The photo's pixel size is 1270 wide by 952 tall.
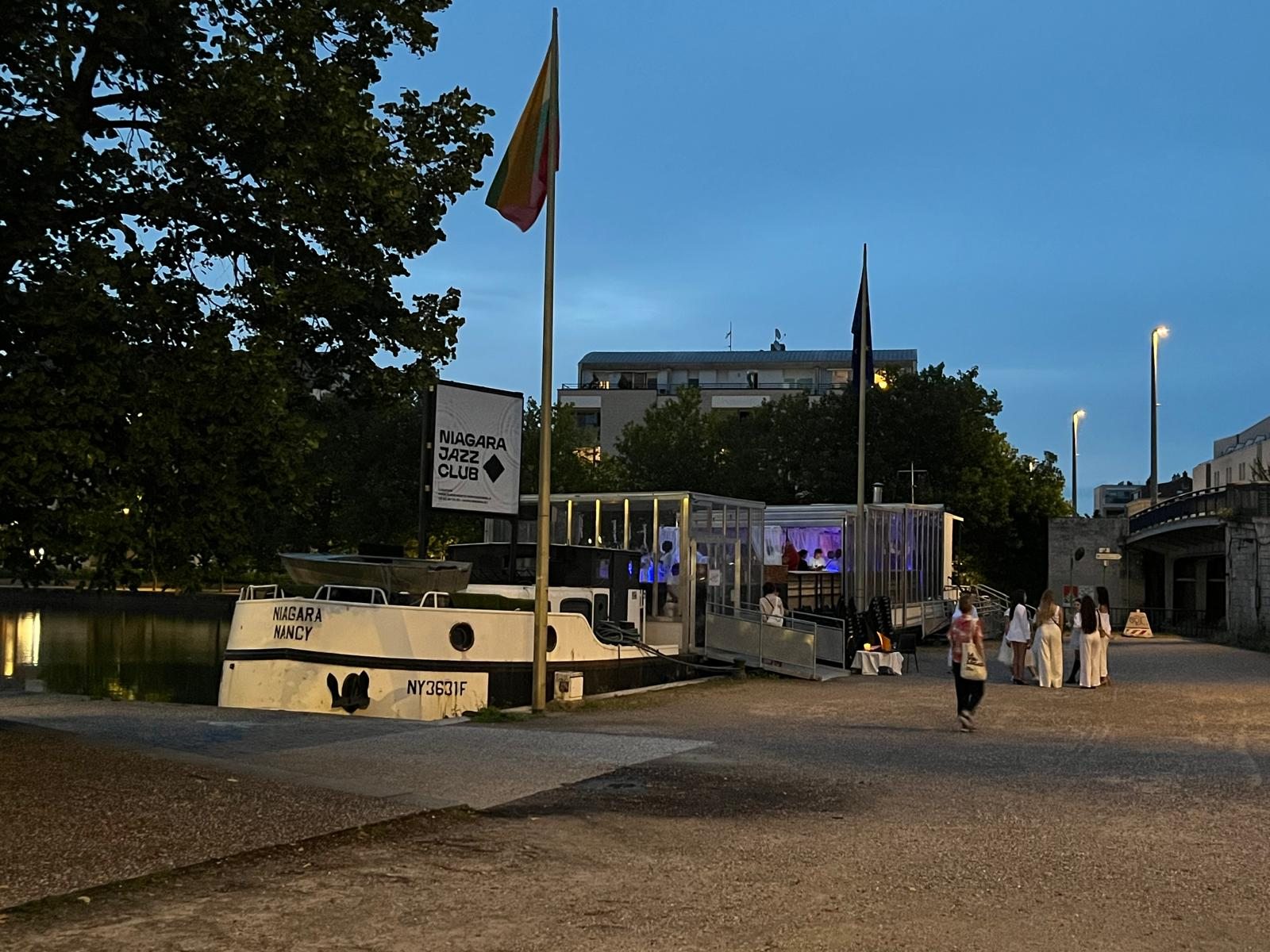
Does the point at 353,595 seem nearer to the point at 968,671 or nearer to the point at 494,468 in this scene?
the point at 494,468

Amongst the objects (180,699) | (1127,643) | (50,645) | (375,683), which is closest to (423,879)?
(375,683)

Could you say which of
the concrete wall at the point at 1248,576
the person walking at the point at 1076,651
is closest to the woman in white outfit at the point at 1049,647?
the person walking at the point at 1076,651

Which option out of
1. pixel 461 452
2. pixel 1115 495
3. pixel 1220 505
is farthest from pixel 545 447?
pixel 1115 495

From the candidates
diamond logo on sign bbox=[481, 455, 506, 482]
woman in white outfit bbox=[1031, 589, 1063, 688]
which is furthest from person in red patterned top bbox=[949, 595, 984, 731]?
woman in white outfit bbox=[1031, 589, 1063, 688]

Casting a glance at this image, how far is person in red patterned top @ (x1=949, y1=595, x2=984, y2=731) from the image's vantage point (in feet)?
58.5

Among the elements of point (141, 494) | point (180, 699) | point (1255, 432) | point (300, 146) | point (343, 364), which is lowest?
point (180, 699)

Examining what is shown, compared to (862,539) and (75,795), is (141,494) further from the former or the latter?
(862,539)

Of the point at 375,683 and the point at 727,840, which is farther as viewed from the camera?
the point at 375,683

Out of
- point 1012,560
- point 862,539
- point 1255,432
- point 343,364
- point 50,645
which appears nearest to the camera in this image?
point 343,364

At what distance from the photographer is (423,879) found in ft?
27.7

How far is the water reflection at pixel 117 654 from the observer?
35.0m

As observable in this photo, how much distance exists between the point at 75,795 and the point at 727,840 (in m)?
4.68

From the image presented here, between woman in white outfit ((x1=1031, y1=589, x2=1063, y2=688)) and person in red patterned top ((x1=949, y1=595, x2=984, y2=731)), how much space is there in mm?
8119

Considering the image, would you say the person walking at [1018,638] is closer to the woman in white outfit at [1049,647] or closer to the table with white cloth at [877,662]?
the woman in white outfit at [1049,647]
